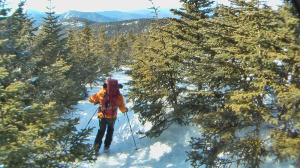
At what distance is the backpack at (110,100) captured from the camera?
7.68 m

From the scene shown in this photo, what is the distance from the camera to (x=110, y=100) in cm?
781

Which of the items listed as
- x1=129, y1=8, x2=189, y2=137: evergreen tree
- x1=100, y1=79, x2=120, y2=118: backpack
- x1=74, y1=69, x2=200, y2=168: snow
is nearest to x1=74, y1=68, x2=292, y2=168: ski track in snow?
x1=74, y1=69, x2=200, y2=168: snow

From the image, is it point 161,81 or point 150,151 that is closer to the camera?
point 150,151

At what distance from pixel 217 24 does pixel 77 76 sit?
1585 centimetres

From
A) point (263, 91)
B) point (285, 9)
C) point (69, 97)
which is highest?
point (285, 9)

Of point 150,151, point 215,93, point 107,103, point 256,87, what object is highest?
point 256,87

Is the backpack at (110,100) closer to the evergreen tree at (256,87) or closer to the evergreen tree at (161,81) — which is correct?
the evergreen tree at (161,81)

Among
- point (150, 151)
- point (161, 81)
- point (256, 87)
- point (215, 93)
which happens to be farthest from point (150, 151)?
point (256, 87)

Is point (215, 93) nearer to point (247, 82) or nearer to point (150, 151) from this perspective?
point (247, 82)

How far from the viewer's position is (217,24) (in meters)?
6.42

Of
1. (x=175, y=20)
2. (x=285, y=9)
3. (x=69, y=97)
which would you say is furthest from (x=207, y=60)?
(x=69, y=97)

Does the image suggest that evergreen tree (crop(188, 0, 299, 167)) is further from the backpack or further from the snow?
the backpack

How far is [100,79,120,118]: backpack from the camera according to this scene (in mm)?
7680

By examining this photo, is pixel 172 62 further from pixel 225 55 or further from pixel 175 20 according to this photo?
pixel 225 55
